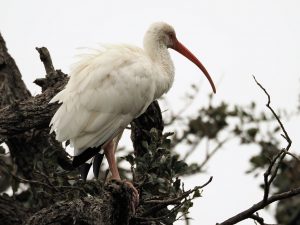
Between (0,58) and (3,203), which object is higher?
(0,58)

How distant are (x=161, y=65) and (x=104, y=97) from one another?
2.67 feet

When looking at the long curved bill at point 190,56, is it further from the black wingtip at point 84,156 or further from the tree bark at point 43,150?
the black wingtip at point 84,156

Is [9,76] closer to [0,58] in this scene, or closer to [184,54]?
[0,58]

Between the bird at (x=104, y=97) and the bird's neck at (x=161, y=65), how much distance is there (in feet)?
0.03

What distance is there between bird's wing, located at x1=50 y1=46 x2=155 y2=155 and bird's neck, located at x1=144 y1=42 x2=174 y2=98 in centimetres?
19

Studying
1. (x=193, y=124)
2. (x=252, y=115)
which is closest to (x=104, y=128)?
(x=252, y=115)

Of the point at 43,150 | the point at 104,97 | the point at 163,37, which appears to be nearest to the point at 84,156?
the point at 104,97

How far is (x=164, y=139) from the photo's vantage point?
5.97 metres

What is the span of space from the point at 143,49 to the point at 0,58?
1448mm

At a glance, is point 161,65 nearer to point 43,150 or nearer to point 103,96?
point 103,96

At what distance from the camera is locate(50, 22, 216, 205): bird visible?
6219 mm

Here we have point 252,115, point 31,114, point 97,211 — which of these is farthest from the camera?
point 252,115

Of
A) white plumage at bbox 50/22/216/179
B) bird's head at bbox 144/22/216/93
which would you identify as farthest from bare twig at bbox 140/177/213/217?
bird's head at bbox 144/22/216/93

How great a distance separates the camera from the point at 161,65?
7.00m
